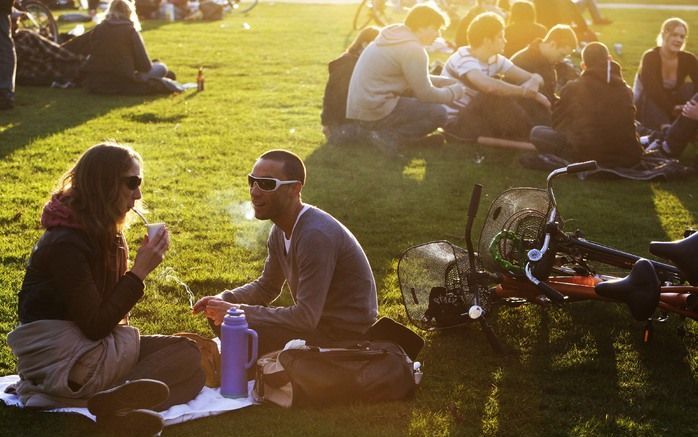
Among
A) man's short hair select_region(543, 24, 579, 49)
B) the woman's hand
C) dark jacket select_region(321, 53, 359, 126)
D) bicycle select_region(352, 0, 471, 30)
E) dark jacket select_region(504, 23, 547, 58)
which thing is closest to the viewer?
the woman's hand

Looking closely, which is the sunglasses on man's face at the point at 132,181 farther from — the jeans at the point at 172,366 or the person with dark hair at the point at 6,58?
the person with dark hair at the point at 6,58

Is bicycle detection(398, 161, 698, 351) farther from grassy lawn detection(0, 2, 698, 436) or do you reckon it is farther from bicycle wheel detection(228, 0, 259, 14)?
bicycle wheel detection(228, 0, 259, 14)

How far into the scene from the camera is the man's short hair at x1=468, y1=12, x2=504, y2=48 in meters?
12.3

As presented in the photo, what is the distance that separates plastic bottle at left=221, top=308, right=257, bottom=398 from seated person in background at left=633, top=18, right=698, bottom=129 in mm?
9092

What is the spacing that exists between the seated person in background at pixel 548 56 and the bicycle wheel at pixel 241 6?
20.9 metres

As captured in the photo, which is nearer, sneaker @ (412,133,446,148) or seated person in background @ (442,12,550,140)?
seated person in background @ (442,12,550,140)

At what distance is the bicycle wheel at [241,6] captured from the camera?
110 feet

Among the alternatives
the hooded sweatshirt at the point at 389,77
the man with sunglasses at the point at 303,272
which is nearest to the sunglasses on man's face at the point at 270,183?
the man with sunglasses at the point at 303,272

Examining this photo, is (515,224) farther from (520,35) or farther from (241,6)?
(241,6)

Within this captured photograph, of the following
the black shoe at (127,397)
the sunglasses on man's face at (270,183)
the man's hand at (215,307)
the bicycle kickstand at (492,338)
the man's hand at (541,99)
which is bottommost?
the man's hand at (541,99)

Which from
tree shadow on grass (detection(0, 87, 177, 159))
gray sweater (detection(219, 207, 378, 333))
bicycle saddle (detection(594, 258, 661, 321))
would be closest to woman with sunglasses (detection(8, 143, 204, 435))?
gray sweater (detection(219, 207, 378, 333))

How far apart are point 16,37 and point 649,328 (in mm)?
12592

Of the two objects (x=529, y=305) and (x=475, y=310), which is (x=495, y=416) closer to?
(x=475, y=310)

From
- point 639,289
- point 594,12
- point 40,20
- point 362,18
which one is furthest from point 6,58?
point 594,12
